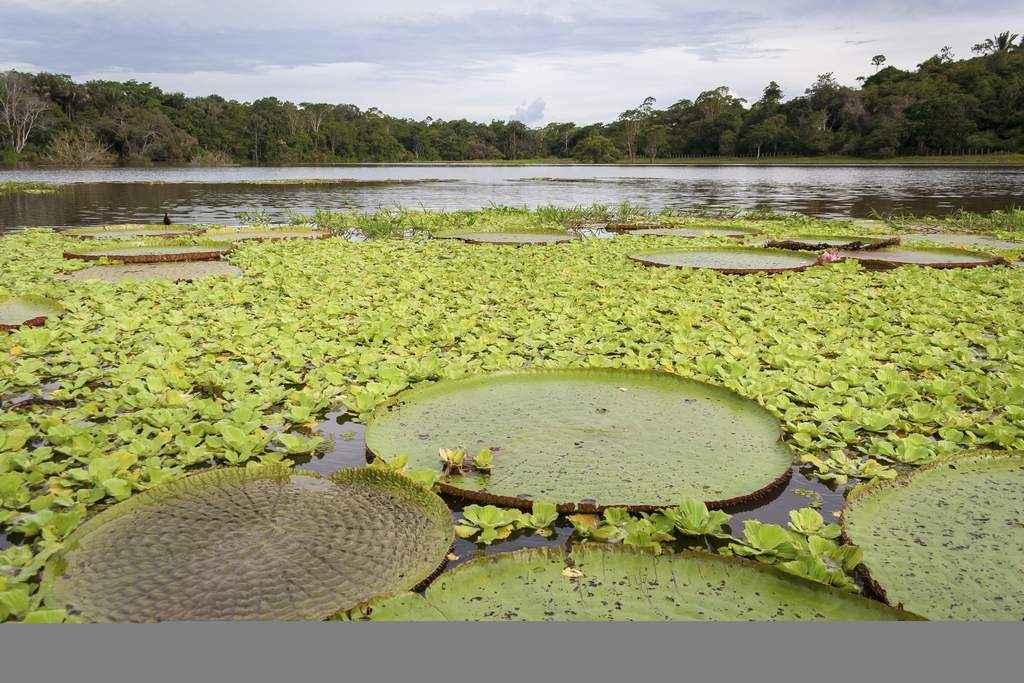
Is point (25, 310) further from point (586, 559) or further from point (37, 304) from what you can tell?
point (586, 559)

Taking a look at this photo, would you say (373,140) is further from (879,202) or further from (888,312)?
(888,312)

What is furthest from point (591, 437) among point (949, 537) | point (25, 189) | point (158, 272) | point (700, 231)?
point (25, 189)

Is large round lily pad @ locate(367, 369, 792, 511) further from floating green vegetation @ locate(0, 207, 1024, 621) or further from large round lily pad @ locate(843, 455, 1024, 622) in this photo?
large round lily pad @ locate(843, 455, 1024, 622)

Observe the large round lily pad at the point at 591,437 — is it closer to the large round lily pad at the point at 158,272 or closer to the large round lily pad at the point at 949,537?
the large round lily pad at the point at 949,537

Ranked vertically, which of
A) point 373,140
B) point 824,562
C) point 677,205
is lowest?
point 824,562

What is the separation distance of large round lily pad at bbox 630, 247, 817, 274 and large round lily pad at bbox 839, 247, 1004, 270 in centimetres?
56

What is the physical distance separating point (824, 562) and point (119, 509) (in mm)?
1994

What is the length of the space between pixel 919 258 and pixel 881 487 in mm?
6012

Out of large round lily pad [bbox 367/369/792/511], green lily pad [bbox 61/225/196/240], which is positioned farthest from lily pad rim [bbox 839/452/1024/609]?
green lily pad [bbox 61/225/196/240]

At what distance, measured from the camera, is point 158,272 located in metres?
6.64

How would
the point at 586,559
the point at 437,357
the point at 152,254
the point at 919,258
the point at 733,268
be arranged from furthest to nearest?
the point at 919,258, the point at 152,254, the point at 733,268, the point at 437,357, the point at 586,559

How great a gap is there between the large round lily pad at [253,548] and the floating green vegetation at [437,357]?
0.44ft

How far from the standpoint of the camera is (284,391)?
11.1 ft

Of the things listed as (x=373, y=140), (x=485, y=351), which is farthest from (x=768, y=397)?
(x=373, y=140)
